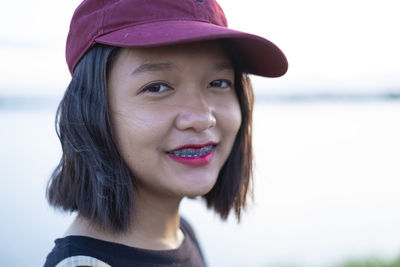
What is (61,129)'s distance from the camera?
1515mm

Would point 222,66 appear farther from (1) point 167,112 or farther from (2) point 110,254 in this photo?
(2) point 110,254

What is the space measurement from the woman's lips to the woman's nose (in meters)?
0.07

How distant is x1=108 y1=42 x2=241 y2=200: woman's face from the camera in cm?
135

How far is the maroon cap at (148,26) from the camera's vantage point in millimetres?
1297

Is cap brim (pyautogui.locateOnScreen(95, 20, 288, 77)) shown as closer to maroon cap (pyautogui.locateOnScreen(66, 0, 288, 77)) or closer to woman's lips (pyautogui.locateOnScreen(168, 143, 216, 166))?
maroon cap (pyautogui.locateOnScreen(66, 0, 288, 77))

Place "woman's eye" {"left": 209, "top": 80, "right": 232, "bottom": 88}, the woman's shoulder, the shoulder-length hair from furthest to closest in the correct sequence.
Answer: "woman's eye" {"left": 209, "top": 80, "right": 232, "bottom": 88} < the shoulder-length hair < the woman's shoulder

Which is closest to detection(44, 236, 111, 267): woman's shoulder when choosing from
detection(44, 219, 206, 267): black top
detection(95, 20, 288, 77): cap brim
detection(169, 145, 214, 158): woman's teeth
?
detection(44, 219, 206, 267): black top

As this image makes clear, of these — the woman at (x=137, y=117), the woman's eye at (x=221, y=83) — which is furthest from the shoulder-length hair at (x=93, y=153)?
the woman's eye at (x=221, y=83)

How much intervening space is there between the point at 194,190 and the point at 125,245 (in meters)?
0.28

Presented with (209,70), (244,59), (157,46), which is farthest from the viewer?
(244,59)

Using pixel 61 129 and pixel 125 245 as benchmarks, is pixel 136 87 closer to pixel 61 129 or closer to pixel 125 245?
pixel 61 129

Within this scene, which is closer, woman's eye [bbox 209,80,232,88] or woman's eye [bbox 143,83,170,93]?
woman's eye [bbox 143,83,170,93]

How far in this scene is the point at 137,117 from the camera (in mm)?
1354

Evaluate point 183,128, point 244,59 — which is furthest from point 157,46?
point 244,59
